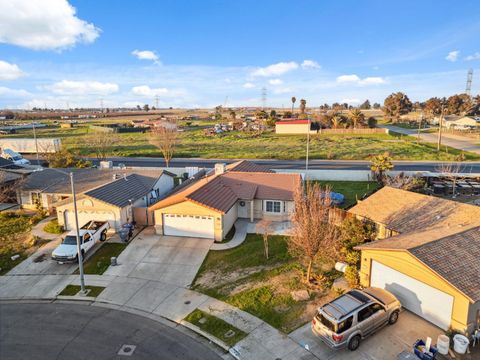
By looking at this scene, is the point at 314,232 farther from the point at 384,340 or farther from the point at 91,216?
the point at 91,216

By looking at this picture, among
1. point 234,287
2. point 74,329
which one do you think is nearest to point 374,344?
point 234,287

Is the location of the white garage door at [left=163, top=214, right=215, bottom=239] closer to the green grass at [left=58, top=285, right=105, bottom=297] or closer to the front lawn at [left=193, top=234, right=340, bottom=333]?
the front lawn at [left=193, top=234, right=340, bottom=333]

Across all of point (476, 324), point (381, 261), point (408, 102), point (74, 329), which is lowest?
point (74, 329)

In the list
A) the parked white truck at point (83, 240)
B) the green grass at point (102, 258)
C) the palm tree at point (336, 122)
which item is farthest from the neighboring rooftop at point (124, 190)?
the palm tree at point (336, 122)

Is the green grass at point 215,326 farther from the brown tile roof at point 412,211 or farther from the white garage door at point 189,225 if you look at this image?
the brown tile roof at point 412,211

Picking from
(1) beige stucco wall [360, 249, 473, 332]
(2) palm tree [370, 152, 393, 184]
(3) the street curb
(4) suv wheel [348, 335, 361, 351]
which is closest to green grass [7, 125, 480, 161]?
(2) palm tree [370, 152, 393, 184]

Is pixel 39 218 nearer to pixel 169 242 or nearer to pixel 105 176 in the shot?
pixel 105 176

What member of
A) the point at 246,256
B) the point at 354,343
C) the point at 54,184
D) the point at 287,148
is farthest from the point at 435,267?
the point at 287,148
